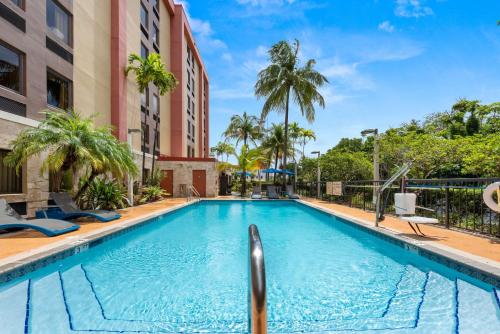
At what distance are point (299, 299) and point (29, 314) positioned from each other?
295 centimetres

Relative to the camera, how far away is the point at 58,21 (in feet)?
39.7

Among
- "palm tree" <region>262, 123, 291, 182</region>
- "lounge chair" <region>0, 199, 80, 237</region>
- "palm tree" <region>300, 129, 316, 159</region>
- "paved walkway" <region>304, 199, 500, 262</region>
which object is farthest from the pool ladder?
"palm tree" <region>300, 129, 316, 159</region>

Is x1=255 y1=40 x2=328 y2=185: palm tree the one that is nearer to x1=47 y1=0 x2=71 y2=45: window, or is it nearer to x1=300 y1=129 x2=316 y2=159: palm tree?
x1=47 y1=0 x2=71 y2=45: window

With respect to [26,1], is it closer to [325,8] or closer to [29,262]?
[29,262]

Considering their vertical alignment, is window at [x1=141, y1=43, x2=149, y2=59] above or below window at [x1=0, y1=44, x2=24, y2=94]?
above

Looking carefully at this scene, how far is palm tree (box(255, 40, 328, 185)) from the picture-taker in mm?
21125

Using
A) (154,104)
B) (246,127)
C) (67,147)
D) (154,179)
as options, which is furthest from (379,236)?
(246,127)

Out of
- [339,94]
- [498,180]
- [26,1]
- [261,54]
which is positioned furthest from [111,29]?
[498,180]

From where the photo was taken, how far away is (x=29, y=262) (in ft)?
14.2

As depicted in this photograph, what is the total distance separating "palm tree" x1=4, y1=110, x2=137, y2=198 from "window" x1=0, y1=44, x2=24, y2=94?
143cm

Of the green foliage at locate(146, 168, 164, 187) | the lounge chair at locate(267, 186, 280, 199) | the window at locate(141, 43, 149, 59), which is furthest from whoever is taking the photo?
the window at locate(141, 43, 149, 59)

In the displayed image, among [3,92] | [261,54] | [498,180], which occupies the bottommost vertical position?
[498,180]

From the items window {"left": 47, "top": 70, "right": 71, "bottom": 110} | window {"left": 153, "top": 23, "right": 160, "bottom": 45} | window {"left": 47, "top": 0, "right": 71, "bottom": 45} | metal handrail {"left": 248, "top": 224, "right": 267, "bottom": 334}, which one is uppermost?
window {"left": 153, "top": 23, "right": 160, "bottom": 45}

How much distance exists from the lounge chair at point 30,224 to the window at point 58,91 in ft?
21.1
